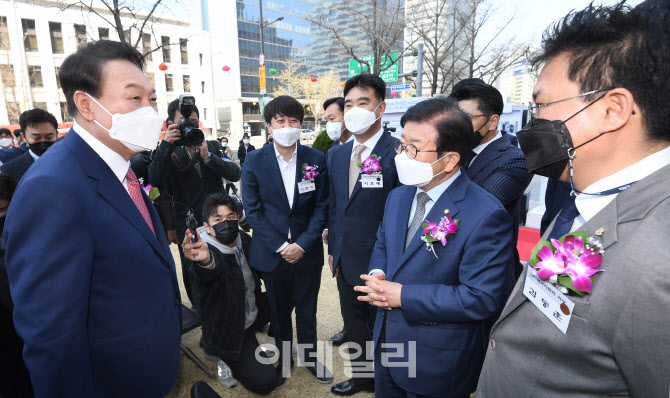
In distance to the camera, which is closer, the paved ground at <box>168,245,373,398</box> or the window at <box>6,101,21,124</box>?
the paved ground at <box>168,245,373,398</box>

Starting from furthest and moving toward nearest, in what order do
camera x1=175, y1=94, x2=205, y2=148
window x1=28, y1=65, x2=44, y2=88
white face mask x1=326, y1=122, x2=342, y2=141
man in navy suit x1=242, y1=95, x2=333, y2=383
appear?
window x1=28, y1=65, x2=44, y2=88 → white face mask x1=326, y1=122, x2=342, y2=141 → camera x1=175, y1=94, x2=205, y2=148 → man in navy suit x1=242, y1=95, x2=333, y2=383

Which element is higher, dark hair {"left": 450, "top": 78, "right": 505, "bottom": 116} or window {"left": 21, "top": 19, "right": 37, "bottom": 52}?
window {"left": 21, "top": 19, "right": 37, "bottom": 52}

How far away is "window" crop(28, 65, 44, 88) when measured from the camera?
25.1 m

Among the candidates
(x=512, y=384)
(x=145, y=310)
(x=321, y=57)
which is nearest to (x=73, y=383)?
(x=145, y=310)

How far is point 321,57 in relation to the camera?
50438 millimetres

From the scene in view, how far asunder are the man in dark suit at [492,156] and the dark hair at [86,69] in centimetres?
200

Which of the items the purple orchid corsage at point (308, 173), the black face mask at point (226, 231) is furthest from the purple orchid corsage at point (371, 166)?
the black face mask at point (226, 231)

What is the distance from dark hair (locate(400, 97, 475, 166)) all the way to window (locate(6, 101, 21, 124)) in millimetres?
28802

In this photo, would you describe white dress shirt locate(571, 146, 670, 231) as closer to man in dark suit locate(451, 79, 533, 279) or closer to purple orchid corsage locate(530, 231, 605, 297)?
purple orchid corsage locate(530, 231, 605, 297)

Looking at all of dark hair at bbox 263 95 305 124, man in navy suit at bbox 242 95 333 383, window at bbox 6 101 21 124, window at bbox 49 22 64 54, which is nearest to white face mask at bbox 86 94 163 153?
man in navy suit at bbox 242 95 333 383

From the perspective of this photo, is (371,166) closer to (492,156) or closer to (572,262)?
(492,156)

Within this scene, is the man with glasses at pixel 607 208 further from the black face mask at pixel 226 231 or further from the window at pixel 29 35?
the window at pixel 29 35

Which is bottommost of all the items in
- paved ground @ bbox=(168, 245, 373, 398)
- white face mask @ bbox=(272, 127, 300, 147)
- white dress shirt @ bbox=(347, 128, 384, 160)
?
paved ground @ bbox=(168, 245, 373, 398)

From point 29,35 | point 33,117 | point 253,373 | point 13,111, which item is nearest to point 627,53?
point 253,373
